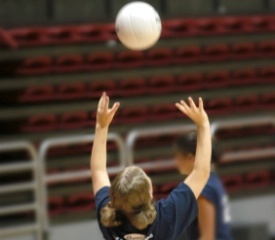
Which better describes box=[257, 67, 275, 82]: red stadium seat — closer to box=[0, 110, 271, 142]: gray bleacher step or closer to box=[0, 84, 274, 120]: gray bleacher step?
box=[0, 84, 274, 120]: gray bleacher step

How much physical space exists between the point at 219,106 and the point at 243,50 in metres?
0.69

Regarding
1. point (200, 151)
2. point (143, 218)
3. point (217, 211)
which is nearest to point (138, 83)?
point (217, 211)

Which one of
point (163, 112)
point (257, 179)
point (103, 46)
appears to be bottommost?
point (257, 179)

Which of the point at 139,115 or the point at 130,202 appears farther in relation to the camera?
the point at 139,115

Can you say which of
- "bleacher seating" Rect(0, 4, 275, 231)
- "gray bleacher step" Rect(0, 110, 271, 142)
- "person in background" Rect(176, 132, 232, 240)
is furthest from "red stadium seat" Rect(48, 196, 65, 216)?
"person in background" Rect(176, 132, 232, 240)

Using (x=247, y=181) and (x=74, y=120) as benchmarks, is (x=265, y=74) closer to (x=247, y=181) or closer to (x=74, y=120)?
(x=247, y=181)

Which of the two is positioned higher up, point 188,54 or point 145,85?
point 188,54

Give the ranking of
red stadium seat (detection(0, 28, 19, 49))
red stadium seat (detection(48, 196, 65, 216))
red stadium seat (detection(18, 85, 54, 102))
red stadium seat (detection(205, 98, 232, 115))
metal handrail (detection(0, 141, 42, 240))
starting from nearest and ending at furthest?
1. metal handrail (detection(0, 141, 42, 240))
2. red stadium seat (detection(0, 28, 19, 49))
3. red stadium seat (detection(48, 196, 65, 216))
4. red stadium seat (detection(18, 85, 54, 102))
5. red stadium seat (detection(205, 98, 232, 115))

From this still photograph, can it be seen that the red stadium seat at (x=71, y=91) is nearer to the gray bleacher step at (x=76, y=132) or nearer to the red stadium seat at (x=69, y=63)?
the red stadium seat at (x=69, y=63)

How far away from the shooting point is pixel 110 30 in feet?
25.8

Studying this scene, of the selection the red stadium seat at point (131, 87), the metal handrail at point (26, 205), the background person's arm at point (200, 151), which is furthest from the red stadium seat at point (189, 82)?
the background person's arm at point (200, 151)

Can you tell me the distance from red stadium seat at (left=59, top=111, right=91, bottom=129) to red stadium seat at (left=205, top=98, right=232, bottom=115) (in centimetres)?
140

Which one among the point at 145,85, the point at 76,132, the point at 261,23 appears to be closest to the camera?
the point at 76,132

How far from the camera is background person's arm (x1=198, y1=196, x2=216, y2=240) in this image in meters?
4.12
